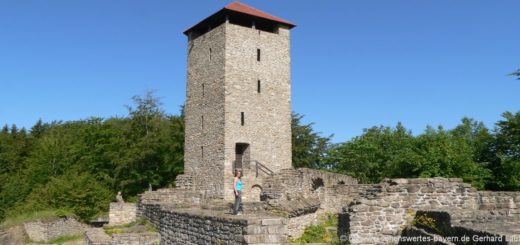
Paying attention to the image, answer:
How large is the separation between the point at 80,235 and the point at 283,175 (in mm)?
12250

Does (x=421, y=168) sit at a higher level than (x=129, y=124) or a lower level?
lower

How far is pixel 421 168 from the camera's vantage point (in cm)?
2286

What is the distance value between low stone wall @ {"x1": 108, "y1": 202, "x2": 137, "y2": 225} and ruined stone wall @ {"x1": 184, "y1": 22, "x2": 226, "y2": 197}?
459cm

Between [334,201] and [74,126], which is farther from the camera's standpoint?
[74,126]

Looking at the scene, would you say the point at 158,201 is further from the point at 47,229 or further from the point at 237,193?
the point at 47,229

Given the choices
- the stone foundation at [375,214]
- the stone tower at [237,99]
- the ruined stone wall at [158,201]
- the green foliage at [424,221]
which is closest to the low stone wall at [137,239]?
the stone foundation at [375,214]

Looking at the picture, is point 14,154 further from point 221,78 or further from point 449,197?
point 449,197

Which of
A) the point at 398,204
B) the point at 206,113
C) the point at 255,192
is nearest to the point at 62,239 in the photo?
the point at 206,113

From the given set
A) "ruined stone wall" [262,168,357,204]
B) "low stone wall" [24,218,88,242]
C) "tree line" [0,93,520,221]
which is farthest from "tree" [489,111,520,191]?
"low stone wall" [24,218,88,242]

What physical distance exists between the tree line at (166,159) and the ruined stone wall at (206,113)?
687 cm

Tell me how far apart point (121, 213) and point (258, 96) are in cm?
848

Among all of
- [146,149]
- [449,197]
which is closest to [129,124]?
[146,149]

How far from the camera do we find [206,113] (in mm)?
23156

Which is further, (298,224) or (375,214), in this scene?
(298,224)
